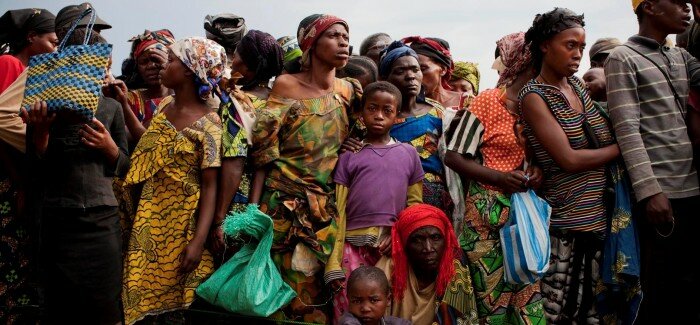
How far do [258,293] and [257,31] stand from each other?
7.37 ft

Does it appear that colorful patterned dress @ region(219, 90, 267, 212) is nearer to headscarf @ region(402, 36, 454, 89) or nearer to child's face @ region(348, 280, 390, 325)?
child's face @ region(348, 280, 390, 325)

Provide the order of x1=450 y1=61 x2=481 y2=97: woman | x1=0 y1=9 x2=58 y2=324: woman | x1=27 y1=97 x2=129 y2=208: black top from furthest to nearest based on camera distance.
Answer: x1=450 y1=61 x2=481 y2=97: woman
x1=0 y1=9 x2=58 y2=324: woman
x1=27 y1=97 x2=129 y2=208: black top

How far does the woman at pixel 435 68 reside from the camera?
21.6ft

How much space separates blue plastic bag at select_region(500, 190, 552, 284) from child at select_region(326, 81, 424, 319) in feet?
2.39

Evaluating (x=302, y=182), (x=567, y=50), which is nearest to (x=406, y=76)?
(x=302, y=182)

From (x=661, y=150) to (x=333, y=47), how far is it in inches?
86.7

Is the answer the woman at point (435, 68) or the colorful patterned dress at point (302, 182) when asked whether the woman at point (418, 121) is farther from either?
the colorful patterned dress at point (302, 182)

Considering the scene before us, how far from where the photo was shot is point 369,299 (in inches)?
185

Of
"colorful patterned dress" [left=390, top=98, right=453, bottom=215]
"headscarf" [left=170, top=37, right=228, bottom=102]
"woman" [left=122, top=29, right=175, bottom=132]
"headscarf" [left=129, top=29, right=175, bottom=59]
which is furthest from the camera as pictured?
"headscarf" [left=129, top=29, right=175, bottom=59]

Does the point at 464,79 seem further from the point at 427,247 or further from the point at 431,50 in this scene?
the point at 427,247

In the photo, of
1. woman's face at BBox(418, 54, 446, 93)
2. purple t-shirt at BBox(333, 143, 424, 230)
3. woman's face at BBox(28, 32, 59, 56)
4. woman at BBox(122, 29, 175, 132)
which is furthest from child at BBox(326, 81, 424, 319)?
woman's face at BBox(28, 32, 59, 56)

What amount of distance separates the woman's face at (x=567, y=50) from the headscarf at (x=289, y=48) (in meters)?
2.53

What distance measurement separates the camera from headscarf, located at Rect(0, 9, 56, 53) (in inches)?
237

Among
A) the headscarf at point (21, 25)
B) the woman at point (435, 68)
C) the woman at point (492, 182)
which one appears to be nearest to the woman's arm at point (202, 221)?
the woman at point (492, 182)
